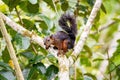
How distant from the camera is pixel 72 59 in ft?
5.86

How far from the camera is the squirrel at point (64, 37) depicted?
183 cm

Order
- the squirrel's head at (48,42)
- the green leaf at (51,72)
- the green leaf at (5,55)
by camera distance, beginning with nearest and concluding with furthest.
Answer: the squirrel's head at (48,42) < the green leaf at (51,72) < the green leaf at (5,55)

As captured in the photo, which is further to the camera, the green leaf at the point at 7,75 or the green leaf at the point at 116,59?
the green leaf at the point at 116,59

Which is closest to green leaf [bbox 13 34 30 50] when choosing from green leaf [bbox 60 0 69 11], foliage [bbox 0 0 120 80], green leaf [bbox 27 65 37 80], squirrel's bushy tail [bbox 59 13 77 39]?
foliage [bbox 0 0 120 80]

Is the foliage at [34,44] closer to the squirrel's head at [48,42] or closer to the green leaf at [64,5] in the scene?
the green leaf at [64,5]

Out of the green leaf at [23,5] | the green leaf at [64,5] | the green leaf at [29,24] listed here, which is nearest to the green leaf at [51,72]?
the green leaf at [29,24]

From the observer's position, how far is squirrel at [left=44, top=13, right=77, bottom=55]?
1.83 metres

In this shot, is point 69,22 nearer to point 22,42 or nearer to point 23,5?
point 22,42

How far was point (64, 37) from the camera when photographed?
1.90m

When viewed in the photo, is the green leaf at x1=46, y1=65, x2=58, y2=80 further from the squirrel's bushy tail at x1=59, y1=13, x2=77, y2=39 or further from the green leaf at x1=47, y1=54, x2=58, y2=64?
the squirrel's bushy tail at x1=59, y1=13, x2=77, y2=39

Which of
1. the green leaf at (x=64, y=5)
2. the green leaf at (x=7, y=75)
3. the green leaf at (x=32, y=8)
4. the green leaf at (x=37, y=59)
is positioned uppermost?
the green leaf at (x=64, y=5)

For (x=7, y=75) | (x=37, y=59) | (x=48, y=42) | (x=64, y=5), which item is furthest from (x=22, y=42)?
(x=64, y=5)

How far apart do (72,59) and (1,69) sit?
1.56ft

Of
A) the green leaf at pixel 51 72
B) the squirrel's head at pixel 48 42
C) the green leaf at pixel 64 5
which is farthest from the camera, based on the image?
the green leaf at pixel 64 5
